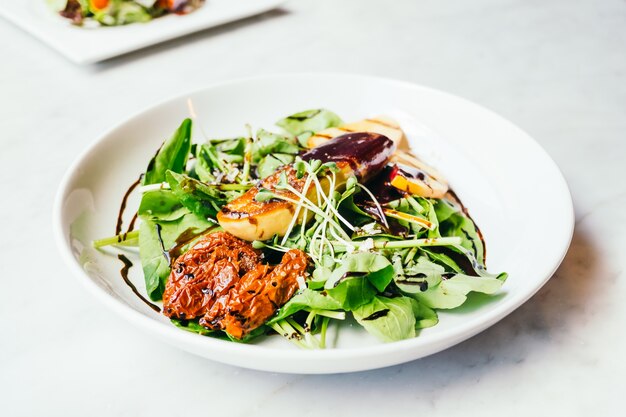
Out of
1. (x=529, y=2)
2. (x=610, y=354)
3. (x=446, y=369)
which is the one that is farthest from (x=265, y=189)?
(x=529, y=2)

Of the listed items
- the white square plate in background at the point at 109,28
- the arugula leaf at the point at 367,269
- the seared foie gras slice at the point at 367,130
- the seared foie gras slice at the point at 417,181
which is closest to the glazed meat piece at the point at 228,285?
the arugula leaf at the point at 367,269

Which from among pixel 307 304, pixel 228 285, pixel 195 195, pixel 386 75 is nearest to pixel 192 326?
pixel 228 285

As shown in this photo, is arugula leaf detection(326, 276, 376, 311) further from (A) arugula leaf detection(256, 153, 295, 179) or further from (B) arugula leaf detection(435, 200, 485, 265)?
(A) arugula leaf detection(256, 153, 295, 179)

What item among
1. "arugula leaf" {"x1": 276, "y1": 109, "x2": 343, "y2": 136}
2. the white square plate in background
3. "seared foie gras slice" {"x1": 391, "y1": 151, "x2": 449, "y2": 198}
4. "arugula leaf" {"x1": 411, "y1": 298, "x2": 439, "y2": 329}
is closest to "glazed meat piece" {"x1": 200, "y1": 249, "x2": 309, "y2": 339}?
"arugula leaf" {"x1": 411, "y1": 298, "x2": 439, "y2": 329}

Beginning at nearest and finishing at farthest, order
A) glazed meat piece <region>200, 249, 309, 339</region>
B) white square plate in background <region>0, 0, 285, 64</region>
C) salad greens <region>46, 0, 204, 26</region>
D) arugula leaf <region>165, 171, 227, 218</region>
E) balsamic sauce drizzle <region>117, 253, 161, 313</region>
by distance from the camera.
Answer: glazed meat piece <region>200, 249, 309, 339</region> → balsamic sauce drizzle <region>117, 253, 161, 313</region> → arugula leaf <region>165, 171, 227, 218</region> → white square plate in background <region>0, 0, 285, 64</region> → salad greens <region>46, 0, 204, 26</region>

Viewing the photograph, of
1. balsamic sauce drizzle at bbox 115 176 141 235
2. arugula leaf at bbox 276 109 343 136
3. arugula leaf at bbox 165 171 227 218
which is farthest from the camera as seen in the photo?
arugula leaf at bbox 276 109 343 136

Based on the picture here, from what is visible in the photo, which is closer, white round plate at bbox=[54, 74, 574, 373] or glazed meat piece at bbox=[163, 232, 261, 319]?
white round plate at bbox=[54, 74, 574, 373]
